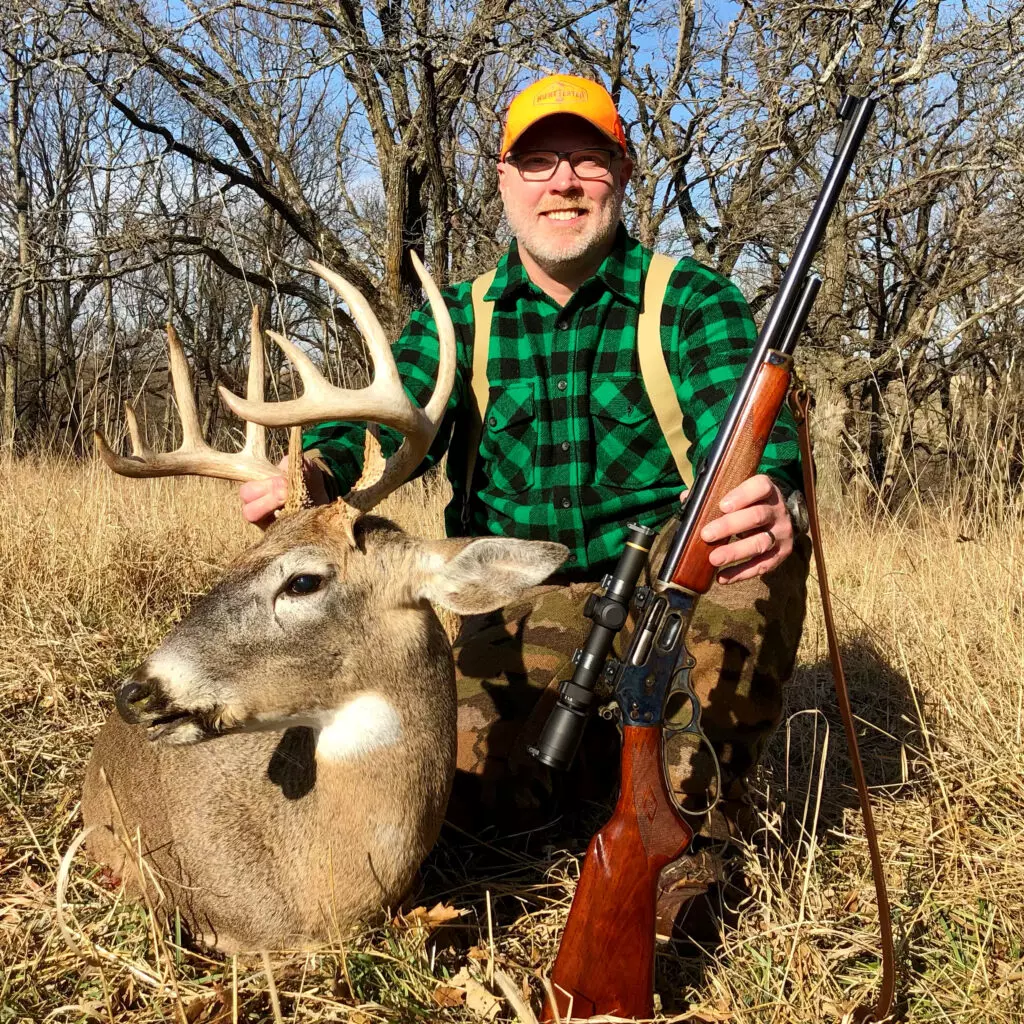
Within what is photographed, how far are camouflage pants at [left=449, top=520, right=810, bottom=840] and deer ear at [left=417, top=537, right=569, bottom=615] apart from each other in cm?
71

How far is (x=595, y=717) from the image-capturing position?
3.63m

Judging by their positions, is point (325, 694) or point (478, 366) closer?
point (325, 694)

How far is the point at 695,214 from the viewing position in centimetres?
1330

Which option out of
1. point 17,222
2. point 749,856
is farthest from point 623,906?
point 17,222

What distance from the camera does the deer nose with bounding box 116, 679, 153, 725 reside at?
7.02 feet

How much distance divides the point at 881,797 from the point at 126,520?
4.25 metres

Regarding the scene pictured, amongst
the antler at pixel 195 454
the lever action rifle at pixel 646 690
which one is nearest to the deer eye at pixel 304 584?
the antler at pixel 195 454

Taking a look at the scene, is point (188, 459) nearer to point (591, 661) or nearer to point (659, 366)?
point (591, 661)

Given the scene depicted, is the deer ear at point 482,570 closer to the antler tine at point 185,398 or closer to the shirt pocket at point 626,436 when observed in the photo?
the antler tine at point 185,398

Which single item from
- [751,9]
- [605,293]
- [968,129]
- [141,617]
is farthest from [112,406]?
[968,129]

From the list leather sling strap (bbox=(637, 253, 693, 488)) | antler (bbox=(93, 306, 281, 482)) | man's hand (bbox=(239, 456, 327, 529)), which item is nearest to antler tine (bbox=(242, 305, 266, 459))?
antler (bbox=(93, 306, 281, 482))

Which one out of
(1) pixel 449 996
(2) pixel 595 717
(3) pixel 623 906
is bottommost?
(1) pixel 449 996

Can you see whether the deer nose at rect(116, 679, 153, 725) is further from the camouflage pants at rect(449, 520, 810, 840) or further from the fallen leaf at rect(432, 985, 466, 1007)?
the camouflage pants at rect(449, 520, 810, 840)

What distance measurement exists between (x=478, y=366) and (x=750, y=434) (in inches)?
60.4
